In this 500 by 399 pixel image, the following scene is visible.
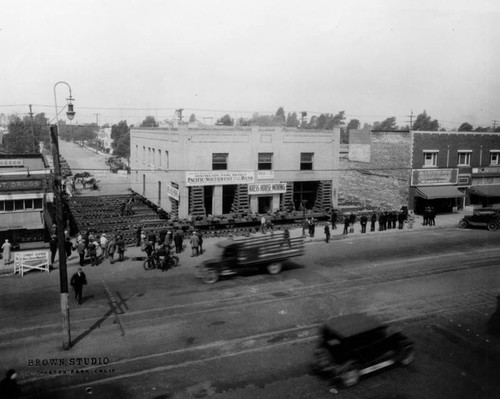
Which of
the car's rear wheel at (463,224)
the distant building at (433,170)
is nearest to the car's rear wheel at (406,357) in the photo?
the car's rear wheel at (463,224)

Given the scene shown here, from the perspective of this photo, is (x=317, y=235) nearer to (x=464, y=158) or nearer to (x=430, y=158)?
(x=430, y=158)

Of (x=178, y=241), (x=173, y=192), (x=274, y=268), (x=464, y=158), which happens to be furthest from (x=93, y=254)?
(x=464, y=158)

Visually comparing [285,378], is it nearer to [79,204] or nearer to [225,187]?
[225,187]

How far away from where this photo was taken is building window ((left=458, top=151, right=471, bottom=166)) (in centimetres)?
4212

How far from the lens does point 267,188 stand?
3572 centimetres

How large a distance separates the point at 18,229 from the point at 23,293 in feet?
→ 26.9

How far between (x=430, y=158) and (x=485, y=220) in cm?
844

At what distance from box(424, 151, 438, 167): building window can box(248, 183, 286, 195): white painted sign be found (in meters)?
13.5

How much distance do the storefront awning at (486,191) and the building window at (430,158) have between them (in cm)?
498

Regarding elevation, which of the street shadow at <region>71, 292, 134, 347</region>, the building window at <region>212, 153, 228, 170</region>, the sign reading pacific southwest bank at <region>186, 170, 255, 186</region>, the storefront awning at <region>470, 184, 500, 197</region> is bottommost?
the street shadow at <region>71, 292, 134, 347</region>

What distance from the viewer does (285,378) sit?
491 inches

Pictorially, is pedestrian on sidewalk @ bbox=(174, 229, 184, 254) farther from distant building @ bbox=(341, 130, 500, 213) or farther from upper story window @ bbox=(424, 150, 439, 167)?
upper story window @ bbox=(424, 150, 439, 167)

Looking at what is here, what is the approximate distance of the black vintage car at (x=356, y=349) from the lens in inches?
476

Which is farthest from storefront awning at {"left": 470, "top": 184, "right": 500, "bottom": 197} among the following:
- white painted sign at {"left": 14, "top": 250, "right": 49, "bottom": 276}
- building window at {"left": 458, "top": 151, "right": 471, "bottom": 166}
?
white painted sign at {"left": 14, "top": 250, "right": 49, "bottom": 276}
